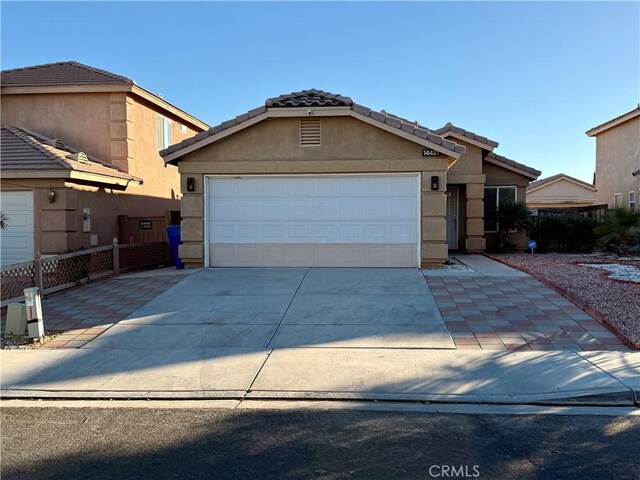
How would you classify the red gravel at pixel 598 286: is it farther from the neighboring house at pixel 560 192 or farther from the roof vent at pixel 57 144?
the neighboring house at pixel 560 192

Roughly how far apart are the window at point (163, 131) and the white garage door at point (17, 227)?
5.99m

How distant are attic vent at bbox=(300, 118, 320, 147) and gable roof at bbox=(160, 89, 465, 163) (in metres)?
0.27

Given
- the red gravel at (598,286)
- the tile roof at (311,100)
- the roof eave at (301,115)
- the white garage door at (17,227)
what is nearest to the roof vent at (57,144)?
the white garage door at (17,227)

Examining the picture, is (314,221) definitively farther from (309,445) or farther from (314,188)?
(309,445)

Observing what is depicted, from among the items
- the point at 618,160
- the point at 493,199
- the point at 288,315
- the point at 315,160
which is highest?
the point at 618,160

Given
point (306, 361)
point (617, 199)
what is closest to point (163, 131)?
point (306, 361)

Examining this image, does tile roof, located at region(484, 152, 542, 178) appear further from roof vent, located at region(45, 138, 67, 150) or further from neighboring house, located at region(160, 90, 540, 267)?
roof vent, located at region(45, 138, 67, 150)

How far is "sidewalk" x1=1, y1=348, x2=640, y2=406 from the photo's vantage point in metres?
5.93

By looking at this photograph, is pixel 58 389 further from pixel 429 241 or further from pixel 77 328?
pixel 429 241

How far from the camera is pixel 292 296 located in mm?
10469

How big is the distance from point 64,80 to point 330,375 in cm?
1484

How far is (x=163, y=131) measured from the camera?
64.4 ft

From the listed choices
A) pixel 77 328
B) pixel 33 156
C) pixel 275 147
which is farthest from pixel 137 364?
pixel 33 156

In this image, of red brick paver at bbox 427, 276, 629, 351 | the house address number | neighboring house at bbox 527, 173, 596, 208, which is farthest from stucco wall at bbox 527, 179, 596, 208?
red brick paver at bbox 427, 276, 629, 351
